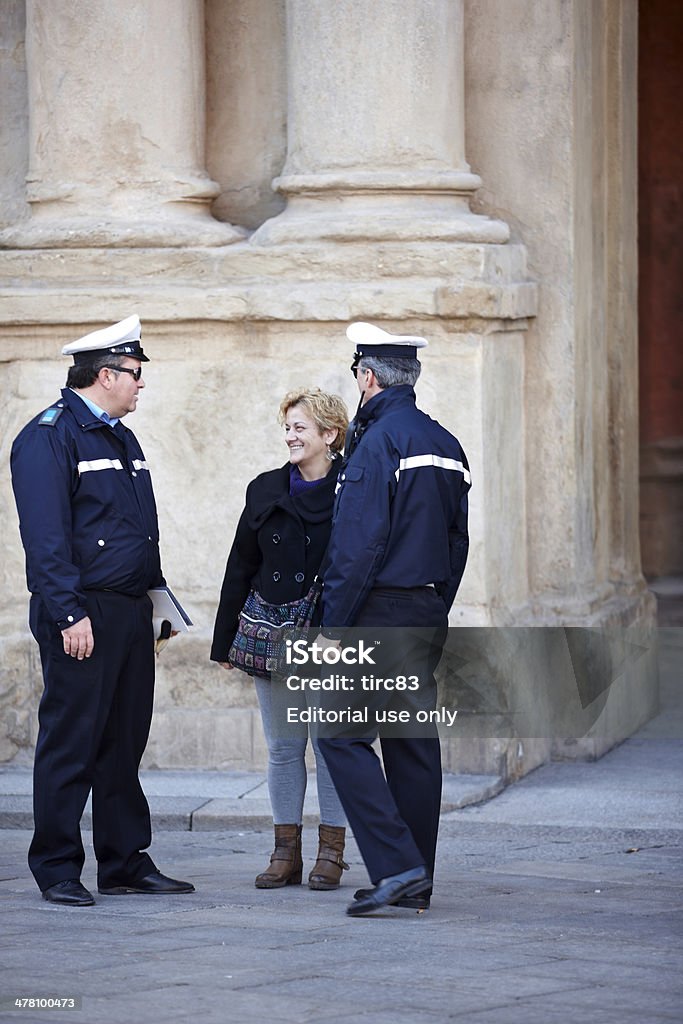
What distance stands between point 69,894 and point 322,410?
180 centimetres

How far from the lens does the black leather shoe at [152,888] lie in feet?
22.9

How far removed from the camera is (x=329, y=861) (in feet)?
23.2

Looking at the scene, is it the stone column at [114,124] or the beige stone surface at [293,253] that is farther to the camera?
the stone column at [114,124]

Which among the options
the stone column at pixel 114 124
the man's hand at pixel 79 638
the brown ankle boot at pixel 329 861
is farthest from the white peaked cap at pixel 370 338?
the stone column at pixel 114 124

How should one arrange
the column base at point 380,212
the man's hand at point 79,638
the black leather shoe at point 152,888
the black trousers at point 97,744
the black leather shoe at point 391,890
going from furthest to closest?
1. the column base at point 380,212
2. the black leather shoe at point 152,888
3. the black trousers at point 97,744
4. the man's hand at point 79,638
5. the black leather shoe at point 391,890

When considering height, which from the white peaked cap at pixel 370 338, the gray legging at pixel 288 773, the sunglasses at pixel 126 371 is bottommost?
the gray legging at pixel 288 773

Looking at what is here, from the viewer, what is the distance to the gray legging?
7121 millimetres

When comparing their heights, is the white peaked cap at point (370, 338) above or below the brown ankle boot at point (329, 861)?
above

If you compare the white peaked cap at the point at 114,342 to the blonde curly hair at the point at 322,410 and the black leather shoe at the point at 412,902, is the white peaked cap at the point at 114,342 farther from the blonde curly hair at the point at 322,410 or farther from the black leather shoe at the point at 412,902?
the black leather shoe at the point at 412,902

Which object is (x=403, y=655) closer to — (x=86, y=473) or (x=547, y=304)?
(x=86, y=473)

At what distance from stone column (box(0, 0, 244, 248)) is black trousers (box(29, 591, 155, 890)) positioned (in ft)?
8.92

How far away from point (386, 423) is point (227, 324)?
2.50 metres

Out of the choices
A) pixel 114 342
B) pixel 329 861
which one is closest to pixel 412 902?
pixel 329 861

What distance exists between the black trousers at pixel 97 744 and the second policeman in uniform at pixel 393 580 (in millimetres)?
774
